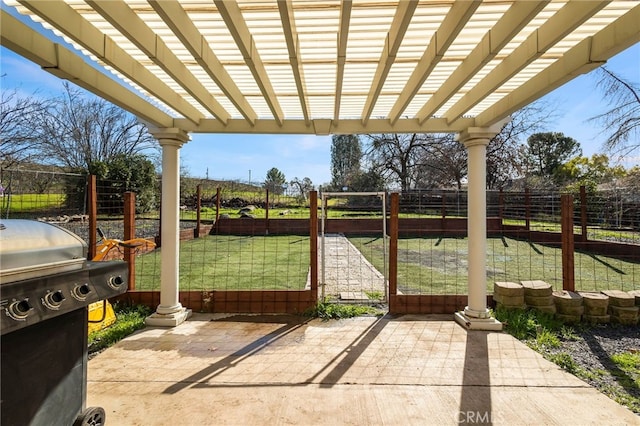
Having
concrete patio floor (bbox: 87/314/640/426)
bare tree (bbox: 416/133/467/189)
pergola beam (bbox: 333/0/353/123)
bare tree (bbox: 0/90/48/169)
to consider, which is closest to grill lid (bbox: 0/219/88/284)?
concrete patio floor (bbox: 87/314/640/426)

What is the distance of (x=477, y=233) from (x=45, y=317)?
450cm

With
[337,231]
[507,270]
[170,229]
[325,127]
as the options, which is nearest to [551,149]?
[337,231]

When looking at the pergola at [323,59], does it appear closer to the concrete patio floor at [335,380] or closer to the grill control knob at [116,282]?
the concrete patio floor at [335,380]

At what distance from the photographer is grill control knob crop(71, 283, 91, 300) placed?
64.6 inches

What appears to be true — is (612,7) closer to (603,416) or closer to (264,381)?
(603,416)

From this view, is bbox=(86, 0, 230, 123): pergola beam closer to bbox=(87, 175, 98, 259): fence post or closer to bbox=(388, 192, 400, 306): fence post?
bbox=(87, 175, 98, 259): fence post

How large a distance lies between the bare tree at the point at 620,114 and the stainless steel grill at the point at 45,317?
42.0 feet

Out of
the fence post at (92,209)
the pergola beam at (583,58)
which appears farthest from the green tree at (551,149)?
the fence post at (92,209)

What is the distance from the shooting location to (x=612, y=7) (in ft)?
7.16

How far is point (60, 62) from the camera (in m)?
2.55

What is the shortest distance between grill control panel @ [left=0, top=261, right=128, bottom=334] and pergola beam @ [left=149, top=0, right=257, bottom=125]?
1554mm

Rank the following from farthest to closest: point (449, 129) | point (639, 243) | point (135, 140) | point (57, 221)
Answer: point (135, 140) < point (639, 243) < point (57, 221) < point (449, 129)

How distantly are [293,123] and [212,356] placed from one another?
123 inches

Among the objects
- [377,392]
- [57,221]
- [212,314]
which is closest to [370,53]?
[377,392]
